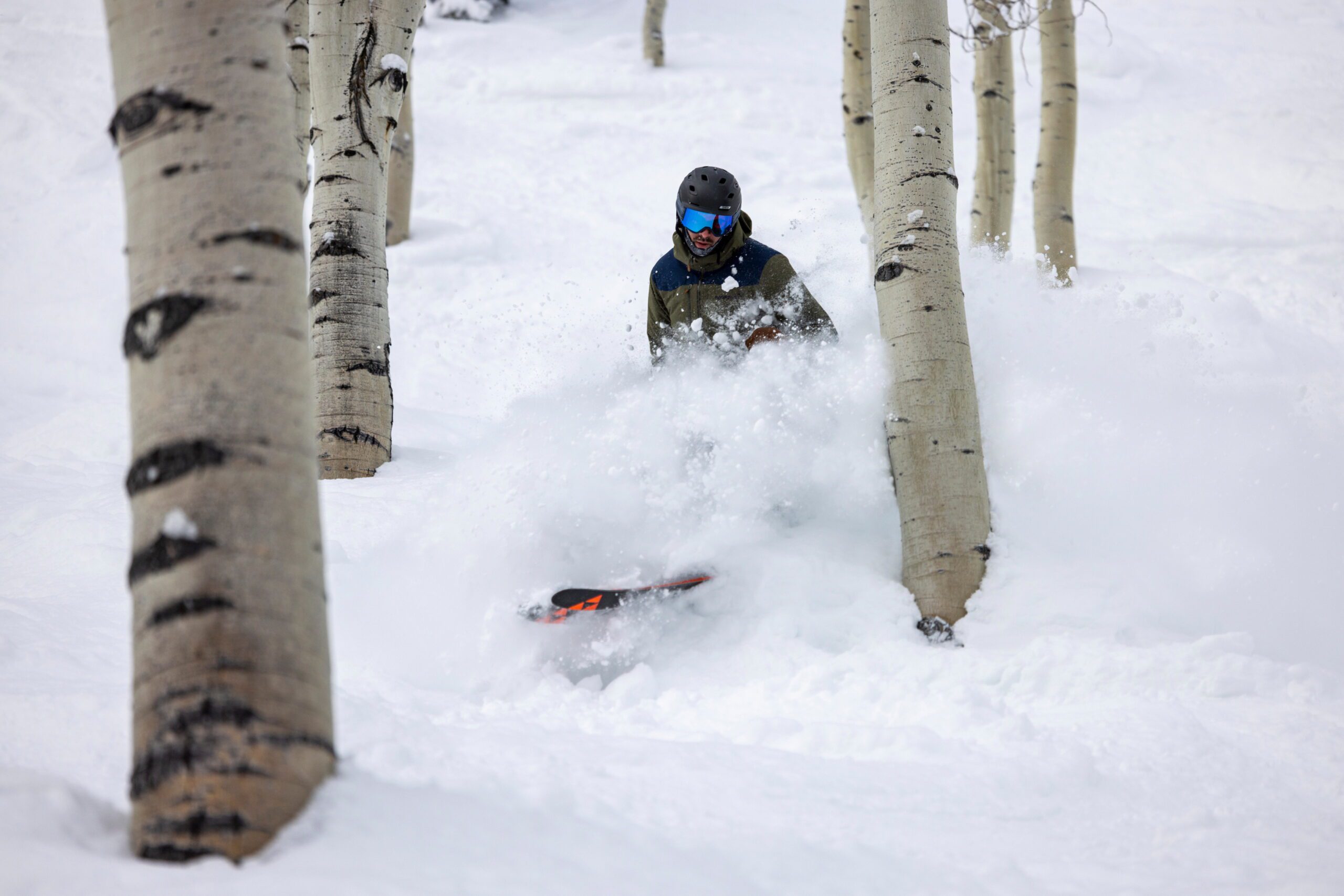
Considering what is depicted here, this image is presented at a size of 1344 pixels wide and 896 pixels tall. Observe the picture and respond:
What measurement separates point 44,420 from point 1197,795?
24.9 feet

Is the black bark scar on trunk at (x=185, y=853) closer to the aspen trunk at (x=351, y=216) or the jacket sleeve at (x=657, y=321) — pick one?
the aspen trunk at (x=351, y=216)

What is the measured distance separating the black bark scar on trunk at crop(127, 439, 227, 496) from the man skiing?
3025 mm

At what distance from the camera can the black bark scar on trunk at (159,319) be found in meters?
1.37

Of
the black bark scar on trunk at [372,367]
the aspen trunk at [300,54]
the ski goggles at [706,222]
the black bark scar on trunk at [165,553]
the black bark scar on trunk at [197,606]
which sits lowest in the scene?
the black bark scar on trunk at [197,606]

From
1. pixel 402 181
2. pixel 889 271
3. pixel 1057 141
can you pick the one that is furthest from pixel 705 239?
pixel 402 181

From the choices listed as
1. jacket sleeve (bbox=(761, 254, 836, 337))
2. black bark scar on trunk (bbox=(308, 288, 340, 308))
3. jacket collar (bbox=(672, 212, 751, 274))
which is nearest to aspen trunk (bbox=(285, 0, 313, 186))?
black bark scar on trunk (bbox=(308, 288, 340, 308))

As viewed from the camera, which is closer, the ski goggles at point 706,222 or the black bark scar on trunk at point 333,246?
the ski goggles at point 706,222

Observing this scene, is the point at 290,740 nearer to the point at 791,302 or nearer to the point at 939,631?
the point at 939,631

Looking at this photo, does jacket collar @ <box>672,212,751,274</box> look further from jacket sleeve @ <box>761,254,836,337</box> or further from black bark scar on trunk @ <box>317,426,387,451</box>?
black bark scar on trunk @ <box>317,426,387,451</box>

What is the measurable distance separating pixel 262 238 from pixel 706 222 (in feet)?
10.2

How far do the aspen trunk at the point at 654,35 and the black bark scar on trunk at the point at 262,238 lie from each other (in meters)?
15.9

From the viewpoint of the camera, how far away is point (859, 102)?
7938 millimetres

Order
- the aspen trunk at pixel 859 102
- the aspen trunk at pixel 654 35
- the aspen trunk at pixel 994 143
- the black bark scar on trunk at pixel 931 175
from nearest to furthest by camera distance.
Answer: the black bark scar on trunk at pixel 931 175 < the aspen trunk at pixel 859 102 < the aspen trunk at pixel 994 143 < the aspen trunk at pixel 654 35

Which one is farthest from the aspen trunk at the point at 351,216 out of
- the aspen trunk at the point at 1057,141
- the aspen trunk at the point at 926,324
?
the aspen trunk at the point at 1057,141
